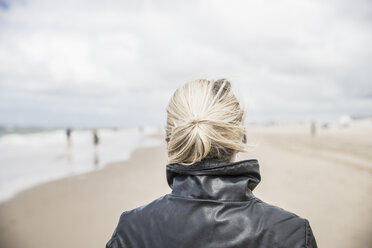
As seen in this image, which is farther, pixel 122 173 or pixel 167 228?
pixel 122 173

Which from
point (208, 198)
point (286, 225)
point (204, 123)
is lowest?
point (286, 225)

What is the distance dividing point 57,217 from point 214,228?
5776 mm

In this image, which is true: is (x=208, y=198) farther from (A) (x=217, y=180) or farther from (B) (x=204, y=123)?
(B) (x=204, y=123)

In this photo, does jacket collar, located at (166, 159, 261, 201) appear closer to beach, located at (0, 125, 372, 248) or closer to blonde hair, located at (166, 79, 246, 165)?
blonde hair, located at (166, 79, 246, 165)

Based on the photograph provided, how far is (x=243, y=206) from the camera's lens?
3.82 ft

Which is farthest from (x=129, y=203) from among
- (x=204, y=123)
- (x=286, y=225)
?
(x=286, y=225)

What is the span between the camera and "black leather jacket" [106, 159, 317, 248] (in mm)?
1120

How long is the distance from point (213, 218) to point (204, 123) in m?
0.45

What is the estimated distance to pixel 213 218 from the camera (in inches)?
44.4

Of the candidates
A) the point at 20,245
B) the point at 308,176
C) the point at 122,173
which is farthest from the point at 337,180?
the point at 20,245

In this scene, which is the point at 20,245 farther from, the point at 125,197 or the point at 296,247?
the point at 296,247

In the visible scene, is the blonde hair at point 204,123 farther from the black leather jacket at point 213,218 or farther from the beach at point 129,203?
the beach at point 129,203

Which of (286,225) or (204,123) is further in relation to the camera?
(204,123)

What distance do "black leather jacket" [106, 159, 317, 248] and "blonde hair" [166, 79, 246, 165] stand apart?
73mm
